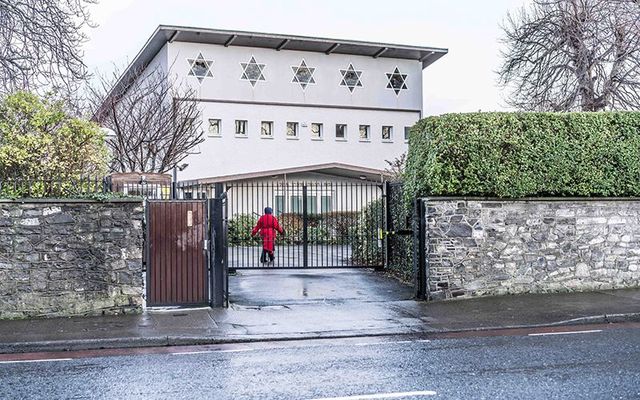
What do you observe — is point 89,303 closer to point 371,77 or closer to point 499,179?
point 499,179

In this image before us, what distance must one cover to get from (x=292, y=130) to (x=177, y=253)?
2893cm

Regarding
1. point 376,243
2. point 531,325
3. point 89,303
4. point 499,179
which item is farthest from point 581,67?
point 89,303

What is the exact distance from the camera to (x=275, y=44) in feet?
131

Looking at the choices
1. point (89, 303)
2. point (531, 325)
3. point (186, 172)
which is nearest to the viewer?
point (531, 325)

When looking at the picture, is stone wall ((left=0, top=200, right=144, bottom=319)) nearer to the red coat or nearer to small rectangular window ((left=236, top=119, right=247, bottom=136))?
the red coat

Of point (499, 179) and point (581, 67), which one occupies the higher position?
point (581, 67)

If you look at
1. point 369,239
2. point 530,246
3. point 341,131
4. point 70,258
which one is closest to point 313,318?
point 70,258

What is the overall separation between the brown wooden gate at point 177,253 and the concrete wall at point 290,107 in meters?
24.7

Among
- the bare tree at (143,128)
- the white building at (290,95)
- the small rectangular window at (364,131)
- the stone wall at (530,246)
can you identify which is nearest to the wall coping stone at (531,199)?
the stone wall at (530,246)

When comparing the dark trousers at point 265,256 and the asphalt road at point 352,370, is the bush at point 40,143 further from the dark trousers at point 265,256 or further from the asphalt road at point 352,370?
the dark trousers at point 265,256

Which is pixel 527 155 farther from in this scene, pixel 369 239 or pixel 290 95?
pixel 290 95

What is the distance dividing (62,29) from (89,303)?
17.8 ft

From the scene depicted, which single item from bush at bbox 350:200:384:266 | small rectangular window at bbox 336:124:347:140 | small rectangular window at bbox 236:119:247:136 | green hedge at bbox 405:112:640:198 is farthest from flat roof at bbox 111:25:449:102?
green hedge at bbox 405:112:640:198

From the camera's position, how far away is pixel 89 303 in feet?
38.2
